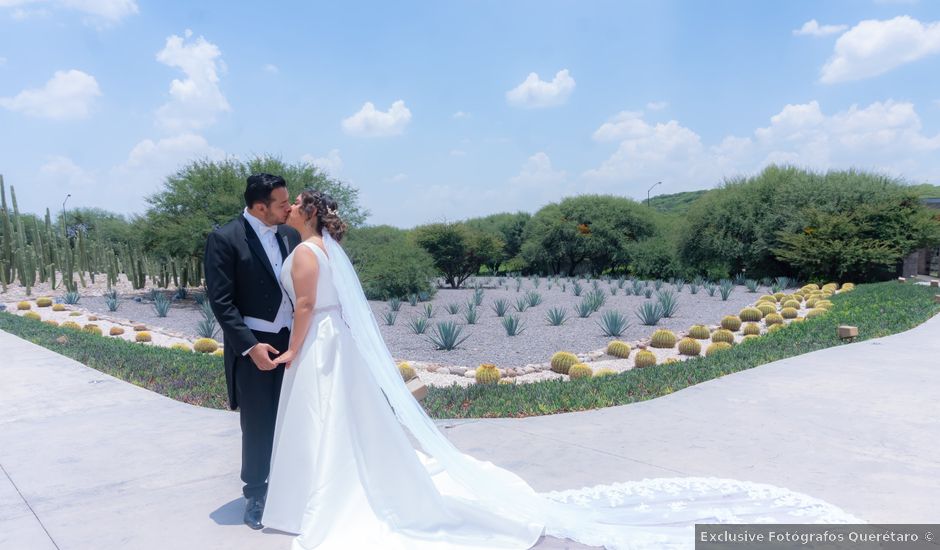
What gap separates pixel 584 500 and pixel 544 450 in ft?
3.58

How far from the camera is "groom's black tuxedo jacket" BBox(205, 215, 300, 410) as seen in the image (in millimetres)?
3645

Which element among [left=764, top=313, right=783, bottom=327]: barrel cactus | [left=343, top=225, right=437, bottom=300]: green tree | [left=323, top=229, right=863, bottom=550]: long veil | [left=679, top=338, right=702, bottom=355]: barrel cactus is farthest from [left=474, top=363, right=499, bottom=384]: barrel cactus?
[left=343, top=225, right=437, bottom=300]: green tree

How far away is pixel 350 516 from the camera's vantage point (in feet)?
11.3

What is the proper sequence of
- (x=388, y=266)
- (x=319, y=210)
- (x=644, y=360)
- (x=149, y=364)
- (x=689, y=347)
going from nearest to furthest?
(x=319, y=210) < (x=149, y=364) < (x=644, y=360) < (x=689, y=347) < (x=388, y=266)

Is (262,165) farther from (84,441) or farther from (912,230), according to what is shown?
(912,230)

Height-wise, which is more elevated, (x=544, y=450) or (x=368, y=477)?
(x=368, y=477)

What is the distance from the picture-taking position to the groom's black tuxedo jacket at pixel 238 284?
12.0 feet

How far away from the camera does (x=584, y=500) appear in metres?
3.91

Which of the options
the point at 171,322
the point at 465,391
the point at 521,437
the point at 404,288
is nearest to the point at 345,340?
the point at 521,437

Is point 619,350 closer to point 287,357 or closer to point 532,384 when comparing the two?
point 532,384

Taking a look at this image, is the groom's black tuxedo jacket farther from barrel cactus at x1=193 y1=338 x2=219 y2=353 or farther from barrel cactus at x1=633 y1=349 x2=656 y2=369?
barrel cactus at x1=193 y1=338 x2=219 y2=353

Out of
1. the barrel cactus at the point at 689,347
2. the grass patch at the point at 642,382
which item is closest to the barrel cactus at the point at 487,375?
the grass patch at the point at 642,382

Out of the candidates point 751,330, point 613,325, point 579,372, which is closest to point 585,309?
point 613,325

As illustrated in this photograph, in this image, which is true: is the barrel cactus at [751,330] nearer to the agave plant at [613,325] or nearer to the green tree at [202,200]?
the agave plant at [613,325]
